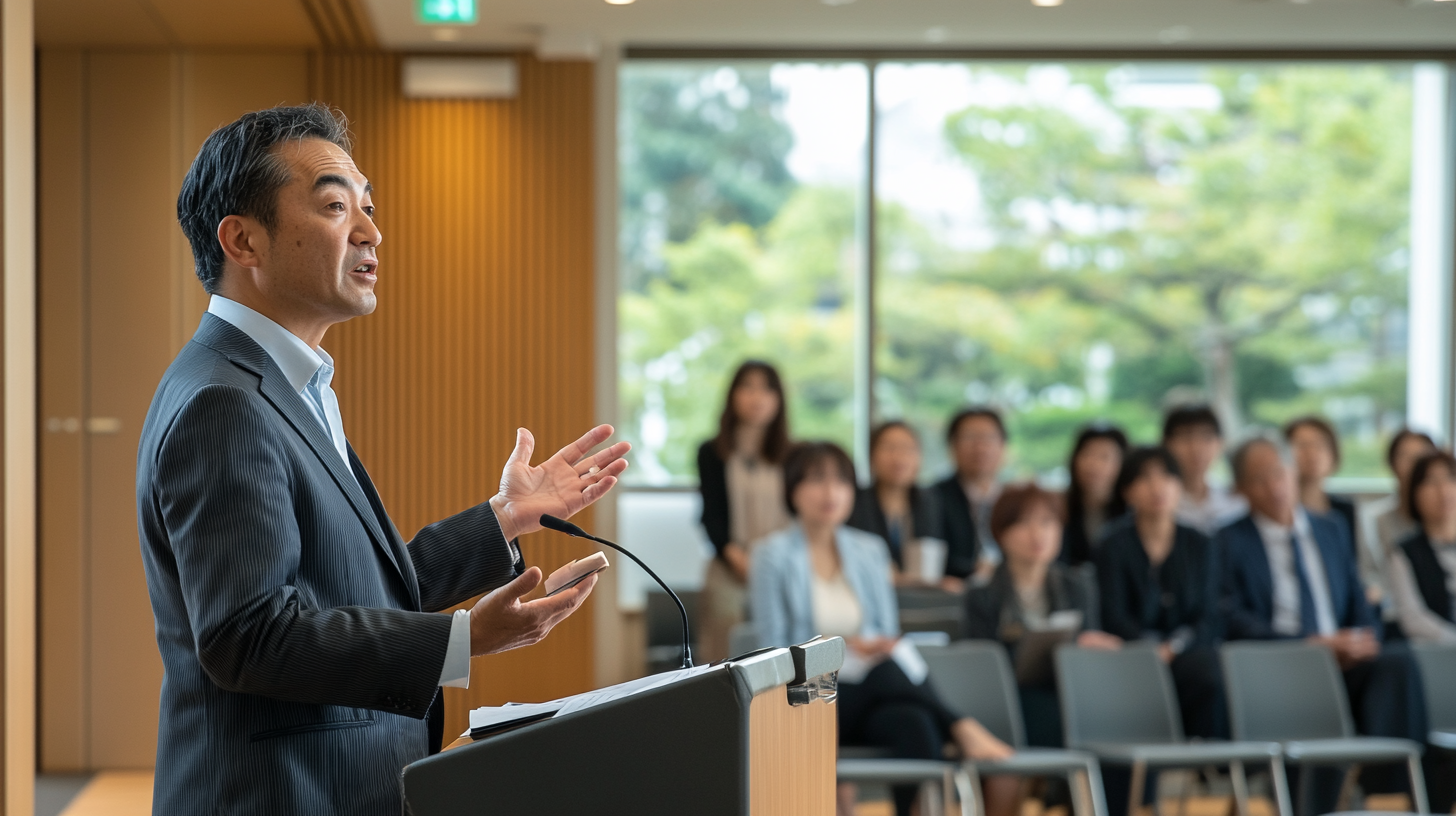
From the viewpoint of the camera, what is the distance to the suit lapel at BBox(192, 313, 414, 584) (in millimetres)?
1374

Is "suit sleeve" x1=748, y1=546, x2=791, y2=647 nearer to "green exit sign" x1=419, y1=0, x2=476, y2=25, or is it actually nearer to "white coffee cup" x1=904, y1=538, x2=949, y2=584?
"white coffee cup" x1=904, y1=538, x2=949, y2=584

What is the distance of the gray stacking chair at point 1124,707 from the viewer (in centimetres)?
406

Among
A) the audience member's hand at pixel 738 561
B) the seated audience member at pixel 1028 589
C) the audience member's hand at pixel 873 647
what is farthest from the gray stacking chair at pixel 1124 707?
the audience member's hand at pixel 738 561

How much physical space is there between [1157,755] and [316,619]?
10.9 ft

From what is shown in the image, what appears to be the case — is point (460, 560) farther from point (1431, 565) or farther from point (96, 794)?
point (1431, 565)

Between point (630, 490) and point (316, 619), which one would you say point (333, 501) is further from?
point (630, 490)

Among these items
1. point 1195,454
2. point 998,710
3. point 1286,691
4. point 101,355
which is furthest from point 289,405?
point 1195,454

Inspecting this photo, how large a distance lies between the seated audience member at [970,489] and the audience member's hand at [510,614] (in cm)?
399

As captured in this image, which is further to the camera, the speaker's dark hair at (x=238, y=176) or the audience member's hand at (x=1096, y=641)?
the audience member's hand at (x=1096, y=641)

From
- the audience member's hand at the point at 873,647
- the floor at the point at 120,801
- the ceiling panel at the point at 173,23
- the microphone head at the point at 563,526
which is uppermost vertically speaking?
the ceiling panel at the point at 173,23

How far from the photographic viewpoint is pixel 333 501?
136cm

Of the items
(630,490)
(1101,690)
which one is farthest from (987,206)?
(1101,690)

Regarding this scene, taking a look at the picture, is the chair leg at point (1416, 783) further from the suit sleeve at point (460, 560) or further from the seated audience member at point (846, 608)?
the suit sleeve at point (460, 560)

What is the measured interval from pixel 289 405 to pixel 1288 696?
3981 mm
